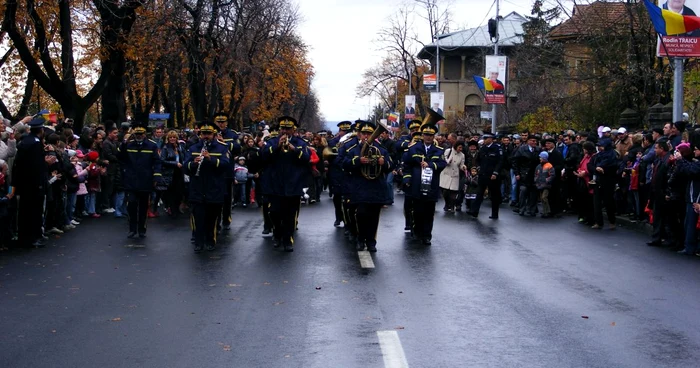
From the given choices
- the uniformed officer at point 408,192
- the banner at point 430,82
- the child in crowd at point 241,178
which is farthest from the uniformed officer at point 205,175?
the banner at point 430,82

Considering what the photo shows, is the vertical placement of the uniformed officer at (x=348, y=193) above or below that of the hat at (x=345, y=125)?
below

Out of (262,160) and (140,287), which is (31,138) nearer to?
(262,160)

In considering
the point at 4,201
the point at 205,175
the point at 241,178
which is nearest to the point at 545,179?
the point at 241,178

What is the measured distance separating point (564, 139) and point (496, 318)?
14831mm

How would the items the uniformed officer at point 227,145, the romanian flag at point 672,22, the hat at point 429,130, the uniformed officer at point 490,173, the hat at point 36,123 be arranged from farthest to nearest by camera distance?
the uniformed officer at point 490,173 < the romanian flag at point 672,22 < the hat at point 429,130 < the uniformed officer at point 227,145 < the hat at point 36,123

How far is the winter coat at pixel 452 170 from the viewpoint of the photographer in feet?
70.4

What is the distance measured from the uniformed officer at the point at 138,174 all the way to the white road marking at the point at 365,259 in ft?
13.1

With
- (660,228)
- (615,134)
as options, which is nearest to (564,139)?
(615,134)

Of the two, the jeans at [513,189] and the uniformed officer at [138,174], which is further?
the jeans at [513,189]

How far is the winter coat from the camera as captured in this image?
21.5m

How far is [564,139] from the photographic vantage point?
23.0 m

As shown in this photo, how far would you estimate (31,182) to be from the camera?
1411 cm

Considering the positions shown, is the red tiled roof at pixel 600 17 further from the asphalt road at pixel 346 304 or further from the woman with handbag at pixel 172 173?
the asphalt road at pixel 346 304

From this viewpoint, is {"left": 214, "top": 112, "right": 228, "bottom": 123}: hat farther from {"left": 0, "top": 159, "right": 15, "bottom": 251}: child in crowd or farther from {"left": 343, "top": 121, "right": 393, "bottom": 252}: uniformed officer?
{"left": 0, "top": 159, "right": 15, "bottom": 251}: child in crowd
